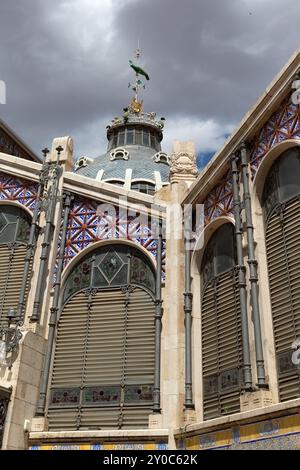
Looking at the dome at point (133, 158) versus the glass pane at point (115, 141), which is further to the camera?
the glass pane at point (115, 141)

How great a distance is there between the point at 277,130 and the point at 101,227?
6.89 m

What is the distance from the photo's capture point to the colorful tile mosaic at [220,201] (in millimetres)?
15250

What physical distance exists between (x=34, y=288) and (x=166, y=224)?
15.6 feet

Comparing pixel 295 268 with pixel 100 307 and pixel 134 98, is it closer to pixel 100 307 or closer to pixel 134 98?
pixel 100 307

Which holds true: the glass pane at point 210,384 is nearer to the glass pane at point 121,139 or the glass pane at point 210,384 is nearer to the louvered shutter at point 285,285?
the louvered shutter at point 285,285

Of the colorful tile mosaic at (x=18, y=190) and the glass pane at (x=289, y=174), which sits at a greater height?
the colorful tile mosaic at (x=18, y=190)

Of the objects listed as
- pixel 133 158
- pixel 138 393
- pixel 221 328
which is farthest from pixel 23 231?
pixel 133 158

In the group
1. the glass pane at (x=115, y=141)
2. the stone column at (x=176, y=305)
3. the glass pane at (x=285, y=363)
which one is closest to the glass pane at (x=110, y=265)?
the stone column at (x=176, y=305)

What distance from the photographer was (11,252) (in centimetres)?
1823

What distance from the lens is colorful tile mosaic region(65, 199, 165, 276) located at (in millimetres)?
17250

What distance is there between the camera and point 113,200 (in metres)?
18.0

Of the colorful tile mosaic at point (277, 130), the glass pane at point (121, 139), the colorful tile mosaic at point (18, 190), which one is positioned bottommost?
the colorful tile mosaic at point (277, 130)

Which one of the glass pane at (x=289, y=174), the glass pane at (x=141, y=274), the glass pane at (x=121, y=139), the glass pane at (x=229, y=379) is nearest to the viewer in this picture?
the glass pane at (x=229, y=379)

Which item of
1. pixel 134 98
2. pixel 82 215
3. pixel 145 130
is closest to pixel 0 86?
pixel 82 215
